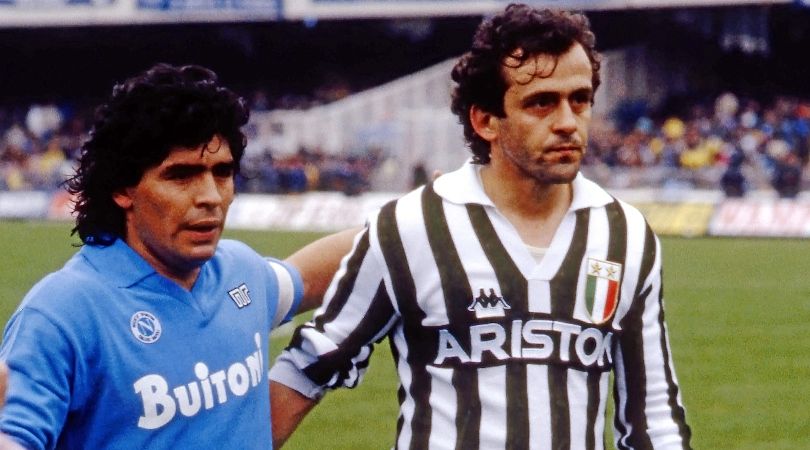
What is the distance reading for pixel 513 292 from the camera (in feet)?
13.0

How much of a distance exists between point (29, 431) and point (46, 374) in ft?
0.47

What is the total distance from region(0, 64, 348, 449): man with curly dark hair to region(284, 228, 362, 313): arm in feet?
1.43

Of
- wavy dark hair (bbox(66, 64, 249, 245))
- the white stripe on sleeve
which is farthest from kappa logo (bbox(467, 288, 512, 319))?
wavy dark hair (bbox(66, 64, 249, 245))

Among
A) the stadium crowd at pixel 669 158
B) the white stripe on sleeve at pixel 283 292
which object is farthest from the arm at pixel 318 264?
the stadium crowd at pixel 669 158

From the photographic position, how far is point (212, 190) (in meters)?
3.58

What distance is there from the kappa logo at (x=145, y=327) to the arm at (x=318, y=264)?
2.67ft

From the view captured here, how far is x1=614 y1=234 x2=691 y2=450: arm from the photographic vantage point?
4.03 meters

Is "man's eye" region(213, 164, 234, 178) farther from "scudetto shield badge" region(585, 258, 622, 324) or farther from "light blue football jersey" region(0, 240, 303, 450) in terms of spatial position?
"scudetto shield badge" region(585, 258, 622, 324)

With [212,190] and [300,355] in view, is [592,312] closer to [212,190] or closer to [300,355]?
[300,355]

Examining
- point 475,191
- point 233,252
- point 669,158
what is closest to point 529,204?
point 475,191

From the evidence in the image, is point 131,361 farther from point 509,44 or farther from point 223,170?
point 509,44

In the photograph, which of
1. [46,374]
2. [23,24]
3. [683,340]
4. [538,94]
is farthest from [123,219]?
[23,24]

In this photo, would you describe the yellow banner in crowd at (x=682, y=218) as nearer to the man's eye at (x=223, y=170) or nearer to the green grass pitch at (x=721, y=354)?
the green grass pitch at (x=721, y=354)

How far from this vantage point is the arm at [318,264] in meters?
4.35
